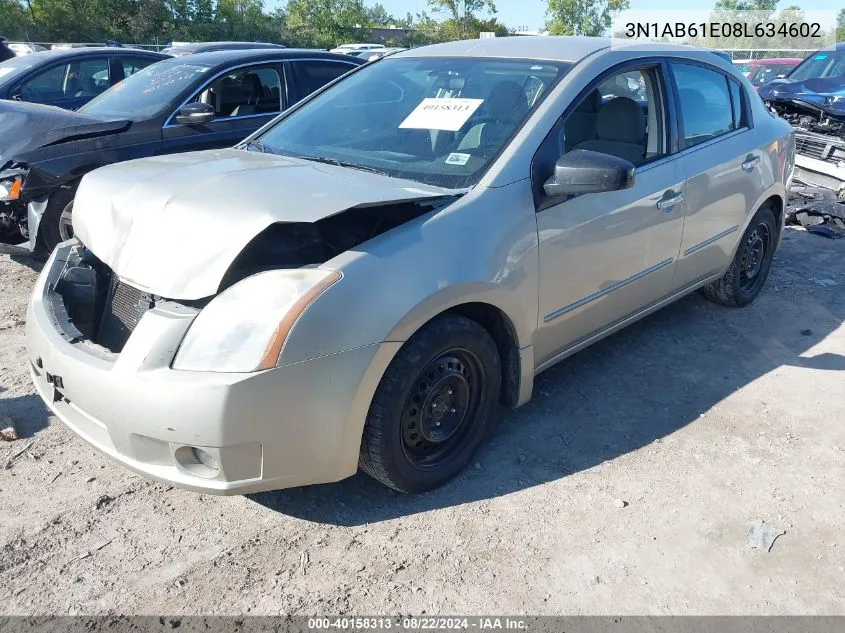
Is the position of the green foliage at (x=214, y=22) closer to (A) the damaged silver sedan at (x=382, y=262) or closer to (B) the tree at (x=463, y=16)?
(B) the tree at (x=463, y=16)

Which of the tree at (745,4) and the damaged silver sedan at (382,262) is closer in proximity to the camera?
the damaged silver sedan at (382,262)

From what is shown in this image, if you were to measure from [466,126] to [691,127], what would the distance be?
5.08ft

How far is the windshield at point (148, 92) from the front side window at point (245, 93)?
0.19m

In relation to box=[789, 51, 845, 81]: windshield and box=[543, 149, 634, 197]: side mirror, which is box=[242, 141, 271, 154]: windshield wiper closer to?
box=[543, 149, 634, 197]: side mirror

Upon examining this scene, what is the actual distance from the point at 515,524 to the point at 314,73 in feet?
17.3

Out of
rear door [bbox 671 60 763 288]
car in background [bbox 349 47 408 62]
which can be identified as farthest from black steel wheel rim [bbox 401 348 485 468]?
car in background [bbox 349 47 408 62]

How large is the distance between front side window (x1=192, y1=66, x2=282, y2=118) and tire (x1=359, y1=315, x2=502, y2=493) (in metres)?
4.30

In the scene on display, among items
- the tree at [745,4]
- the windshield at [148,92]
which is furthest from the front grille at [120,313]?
the tree at [745,4]

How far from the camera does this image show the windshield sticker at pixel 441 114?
3221mm

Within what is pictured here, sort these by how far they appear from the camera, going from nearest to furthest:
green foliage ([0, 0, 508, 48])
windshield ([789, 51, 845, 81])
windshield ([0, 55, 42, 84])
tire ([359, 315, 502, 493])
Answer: tire ([359, 315, 502, 493]) → windshield ([0, 55, 42, 84]) → windshield ([789, 51, 845, 81]) → green foliage ([0, 0, 508, 48])

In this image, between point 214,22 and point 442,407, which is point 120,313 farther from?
point 214,22

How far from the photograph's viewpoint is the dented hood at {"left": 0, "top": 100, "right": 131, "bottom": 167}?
5.08m

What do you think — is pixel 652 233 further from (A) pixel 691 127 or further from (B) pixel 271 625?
(B) pixel 271 625

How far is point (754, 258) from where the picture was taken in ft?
Result: 16.3
